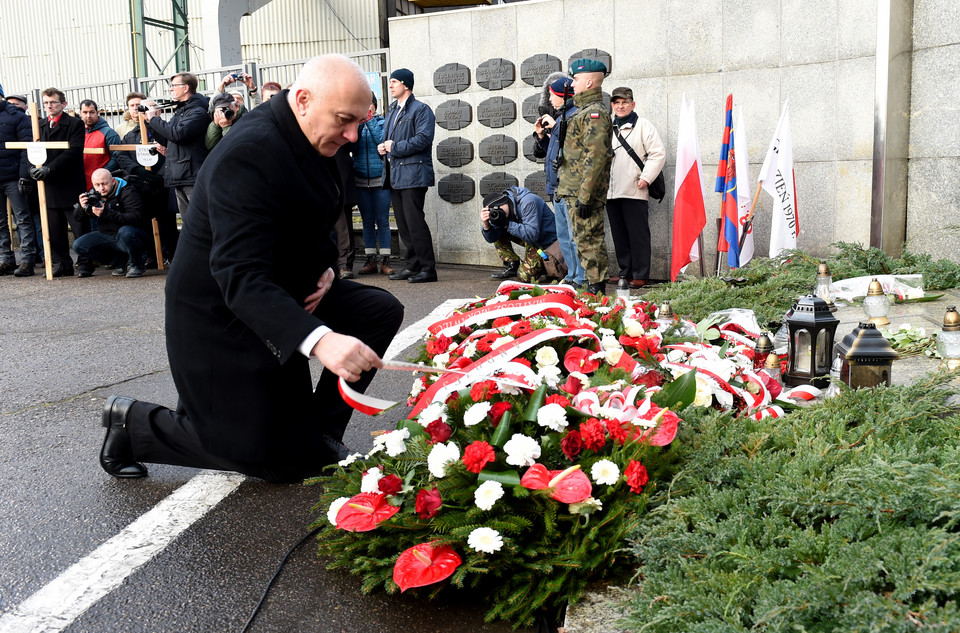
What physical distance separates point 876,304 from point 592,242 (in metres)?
4.00

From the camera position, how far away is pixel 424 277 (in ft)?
35.7

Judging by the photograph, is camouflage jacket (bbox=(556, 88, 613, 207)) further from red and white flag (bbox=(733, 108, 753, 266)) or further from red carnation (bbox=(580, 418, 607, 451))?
red carnation (bbox=(580, 418, 607, 451))

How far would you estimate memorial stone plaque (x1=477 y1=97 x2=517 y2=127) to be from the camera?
11.5 metres

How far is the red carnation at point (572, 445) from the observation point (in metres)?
3.05

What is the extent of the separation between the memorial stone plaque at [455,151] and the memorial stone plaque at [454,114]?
0.17 meters

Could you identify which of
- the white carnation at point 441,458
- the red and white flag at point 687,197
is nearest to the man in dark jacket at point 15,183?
the red and white flag at point 687,197

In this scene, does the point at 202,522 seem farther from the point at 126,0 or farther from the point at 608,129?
the point at 126,0

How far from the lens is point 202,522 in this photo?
3.71 metres

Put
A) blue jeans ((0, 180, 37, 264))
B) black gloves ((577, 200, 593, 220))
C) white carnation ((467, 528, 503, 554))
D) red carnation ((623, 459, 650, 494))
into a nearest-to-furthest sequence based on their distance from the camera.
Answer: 1. white carnation ((467, 528, 503, 554))
2. red carnation ((623, 459, 650, 494))
3. black gloves ((577, 200, 593, 220))
4. blue jeans ((0, 180, 37, 264))

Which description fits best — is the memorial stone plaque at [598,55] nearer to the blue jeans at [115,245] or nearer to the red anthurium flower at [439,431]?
the blue jeans at [115,245]

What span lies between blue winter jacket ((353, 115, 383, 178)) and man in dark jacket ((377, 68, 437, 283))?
226mm

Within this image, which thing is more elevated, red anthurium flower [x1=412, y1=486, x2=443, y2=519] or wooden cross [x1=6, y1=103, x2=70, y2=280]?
wooden cross [x1=6, y1=103, x2=70, y2=280]

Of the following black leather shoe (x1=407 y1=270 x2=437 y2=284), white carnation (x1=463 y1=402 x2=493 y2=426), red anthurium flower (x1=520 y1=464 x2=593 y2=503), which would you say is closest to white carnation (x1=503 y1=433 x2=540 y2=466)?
red anthurium flower (x1=520 y1=464 x2=593 y2=503)

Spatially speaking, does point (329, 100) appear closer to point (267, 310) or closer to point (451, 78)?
point (267, 310)
